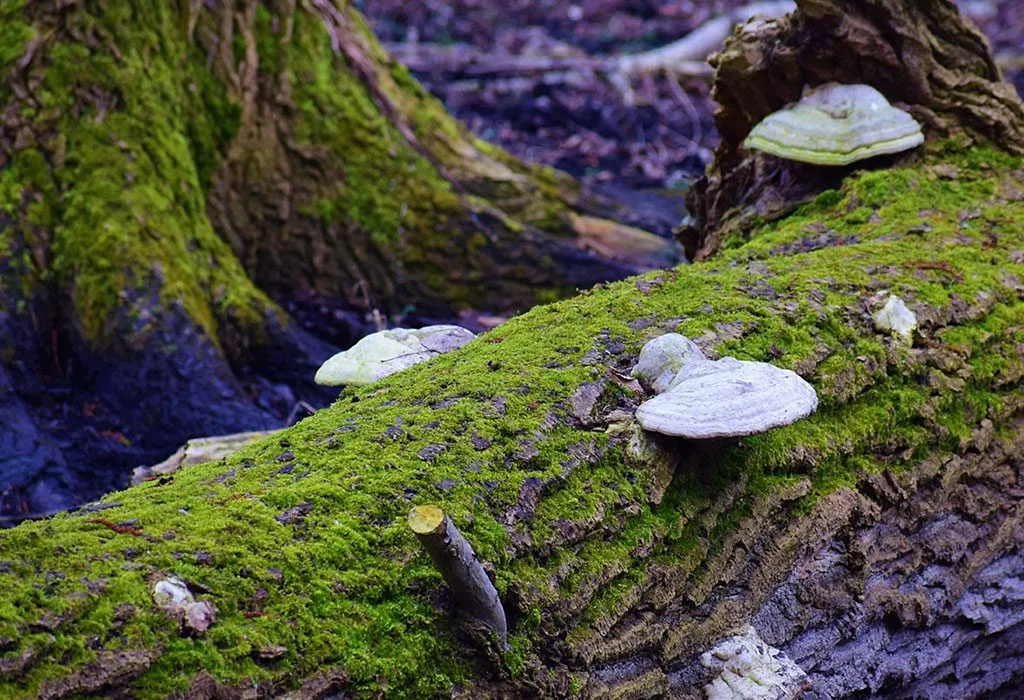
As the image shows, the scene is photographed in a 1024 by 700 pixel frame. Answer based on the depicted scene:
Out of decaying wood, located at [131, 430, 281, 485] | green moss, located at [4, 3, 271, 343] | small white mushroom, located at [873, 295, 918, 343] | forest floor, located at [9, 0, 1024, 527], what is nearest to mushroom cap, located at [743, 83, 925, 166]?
small white mushroom, located at [873, 295, 918, 343]

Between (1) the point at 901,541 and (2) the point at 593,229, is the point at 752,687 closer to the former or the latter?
(1) the point at 901,541

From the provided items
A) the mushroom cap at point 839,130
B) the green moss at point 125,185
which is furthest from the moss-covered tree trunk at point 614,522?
the green moss at point 125,185

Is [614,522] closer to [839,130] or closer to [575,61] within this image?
[839,130]

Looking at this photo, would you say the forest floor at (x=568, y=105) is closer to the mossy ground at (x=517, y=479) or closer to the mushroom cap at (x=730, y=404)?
the mossy ground at (x=517, y=479)

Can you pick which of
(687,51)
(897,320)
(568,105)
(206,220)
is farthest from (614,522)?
(687,51)

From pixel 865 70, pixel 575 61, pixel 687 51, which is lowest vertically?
pixel 687 51

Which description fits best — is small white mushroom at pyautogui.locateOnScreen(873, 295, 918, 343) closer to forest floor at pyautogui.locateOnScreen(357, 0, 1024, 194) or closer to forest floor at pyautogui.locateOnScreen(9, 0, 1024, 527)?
forest floor at pyautogui.locateOnScreen(9, 0, 1024, 527)
